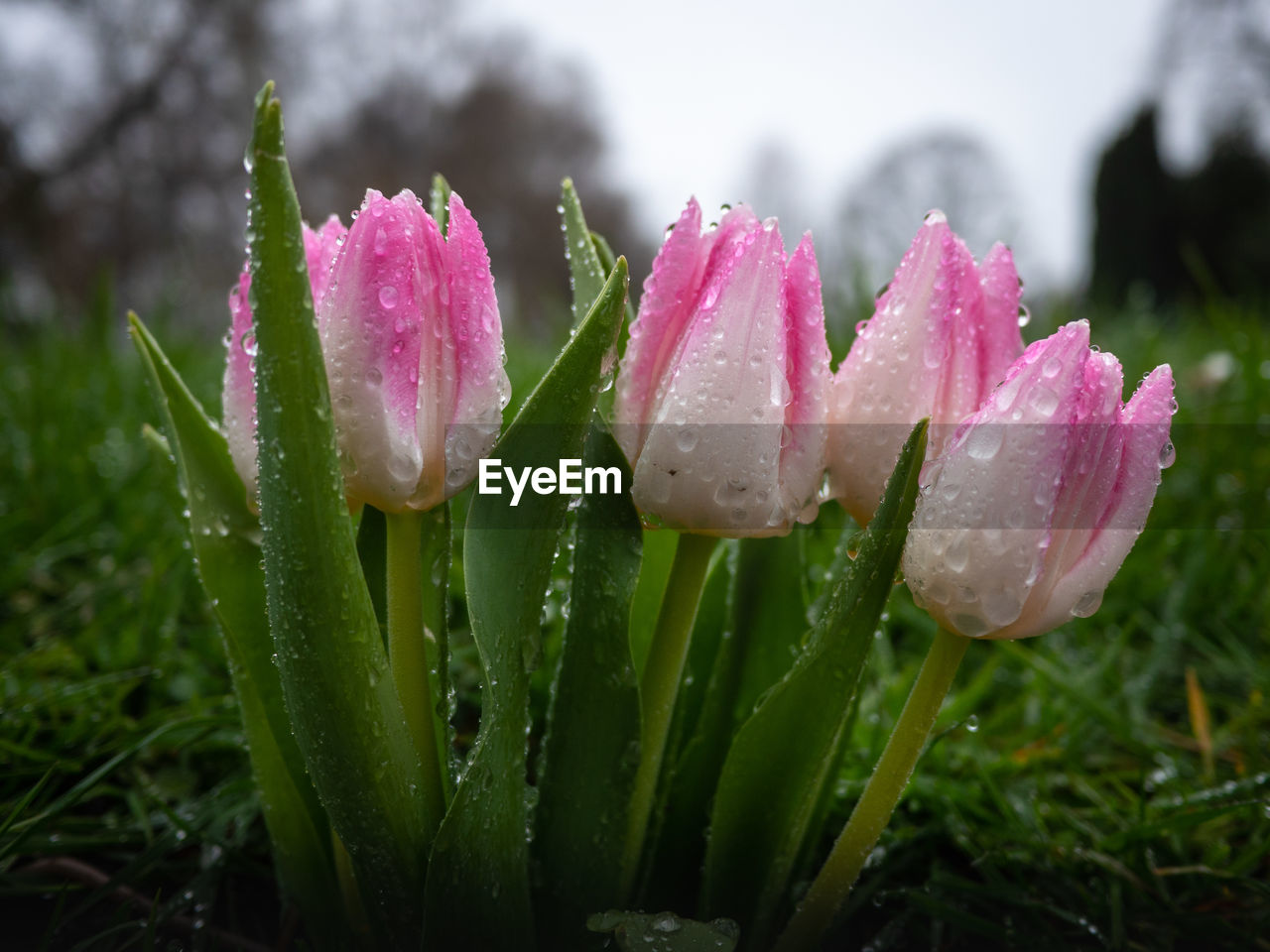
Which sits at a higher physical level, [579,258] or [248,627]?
[579,258]

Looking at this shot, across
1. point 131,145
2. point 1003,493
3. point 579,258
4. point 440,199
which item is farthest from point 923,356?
point 131,145

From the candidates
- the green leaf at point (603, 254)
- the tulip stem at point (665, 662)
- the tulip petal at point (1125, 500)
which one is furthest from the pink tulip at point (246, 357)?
the tulip petal at point (1125, 500)

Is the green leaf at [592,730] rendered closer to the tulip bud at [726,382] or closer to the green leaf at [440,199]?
the tulip bud at [726,382]

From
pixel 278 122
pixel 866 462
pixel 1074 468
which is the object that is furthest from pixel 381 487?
pixel 1074 468

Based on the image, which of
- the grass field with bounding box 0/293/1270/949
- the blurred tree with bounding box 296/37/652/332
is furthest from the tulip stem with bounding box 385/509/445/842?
the blurred tree with bounding box 296/37/652/332

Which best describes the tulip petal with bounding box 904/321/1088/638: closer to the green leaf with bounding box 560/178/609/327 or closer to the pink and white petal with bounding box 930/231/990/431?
the pink and white petal with bounding box 930/231/990/431

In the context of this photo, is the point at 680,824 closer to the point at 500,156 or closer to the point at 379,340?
the point at 379,340

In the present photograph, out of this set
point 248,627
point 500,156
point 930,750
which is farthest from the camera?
point 500,156
